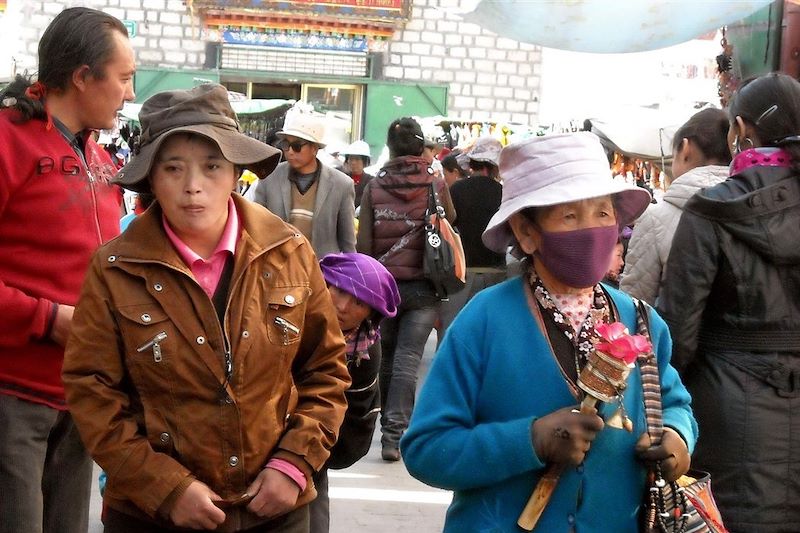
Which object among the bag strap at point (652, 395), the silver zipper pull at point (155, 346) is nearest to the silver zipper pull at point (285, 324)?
the silver zipper pull at point (155, 346)

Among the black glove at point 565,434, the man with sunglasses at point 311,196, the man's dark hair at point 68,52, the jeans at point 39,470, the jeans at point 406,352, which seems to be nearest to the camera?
the black glove at point 565,434

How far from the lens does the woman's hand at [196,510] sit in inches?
112

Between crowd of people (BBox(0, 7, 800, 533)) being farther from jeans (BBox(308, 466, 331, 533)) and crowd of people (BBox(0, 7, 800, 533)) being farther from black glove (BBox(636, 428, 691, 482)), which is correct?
jeans (BBox(308, 466, 331, 533))

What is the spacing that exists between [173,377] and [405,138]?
5482 millimetres

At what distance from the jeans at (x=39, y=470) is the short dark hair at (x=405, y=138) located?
4657 mm

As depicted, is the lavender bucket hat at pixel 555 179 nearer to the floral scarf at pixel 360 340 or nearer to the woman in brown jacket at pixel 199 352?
the woman in brown jacket at pixel 199 352

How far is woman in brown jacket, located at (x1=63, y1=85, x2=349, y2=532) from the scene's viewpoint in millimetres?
2908

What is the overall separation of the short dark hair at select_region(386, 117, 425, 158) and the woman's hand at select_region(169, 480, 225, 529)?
5524 mm

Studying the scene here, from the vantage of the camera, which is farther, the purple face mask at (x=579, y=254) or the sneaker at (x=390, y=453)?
the sneaker at (x=390, y=453)

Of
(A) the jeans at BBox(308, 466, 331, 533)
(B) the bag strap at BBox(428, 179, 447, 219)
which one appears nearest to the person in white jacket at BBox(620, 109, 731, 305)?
(A) the jeans at BBox(308, 466, 331, 533)

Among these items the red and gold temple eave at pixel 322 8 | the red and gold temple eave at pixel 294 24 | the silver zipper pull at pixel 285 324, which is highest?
the red and gold temple eave at pixel 322 8

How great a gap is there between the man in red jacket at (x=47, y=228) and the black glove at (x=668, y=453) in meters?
1.79

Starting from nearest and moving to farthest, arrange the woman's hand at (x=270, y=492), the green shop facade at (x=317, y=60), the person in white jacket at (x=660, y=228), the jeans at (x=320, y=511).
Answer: the woman's hand at (x=270, y=492) < the jeans at (x=320, y=511) < the person in white jacket at (x=660, y=228) < the green shop facade at (x=317, y=60)

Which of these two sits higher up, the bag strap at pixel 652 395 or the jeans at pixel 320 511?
the bag strap at pixel 652 395
